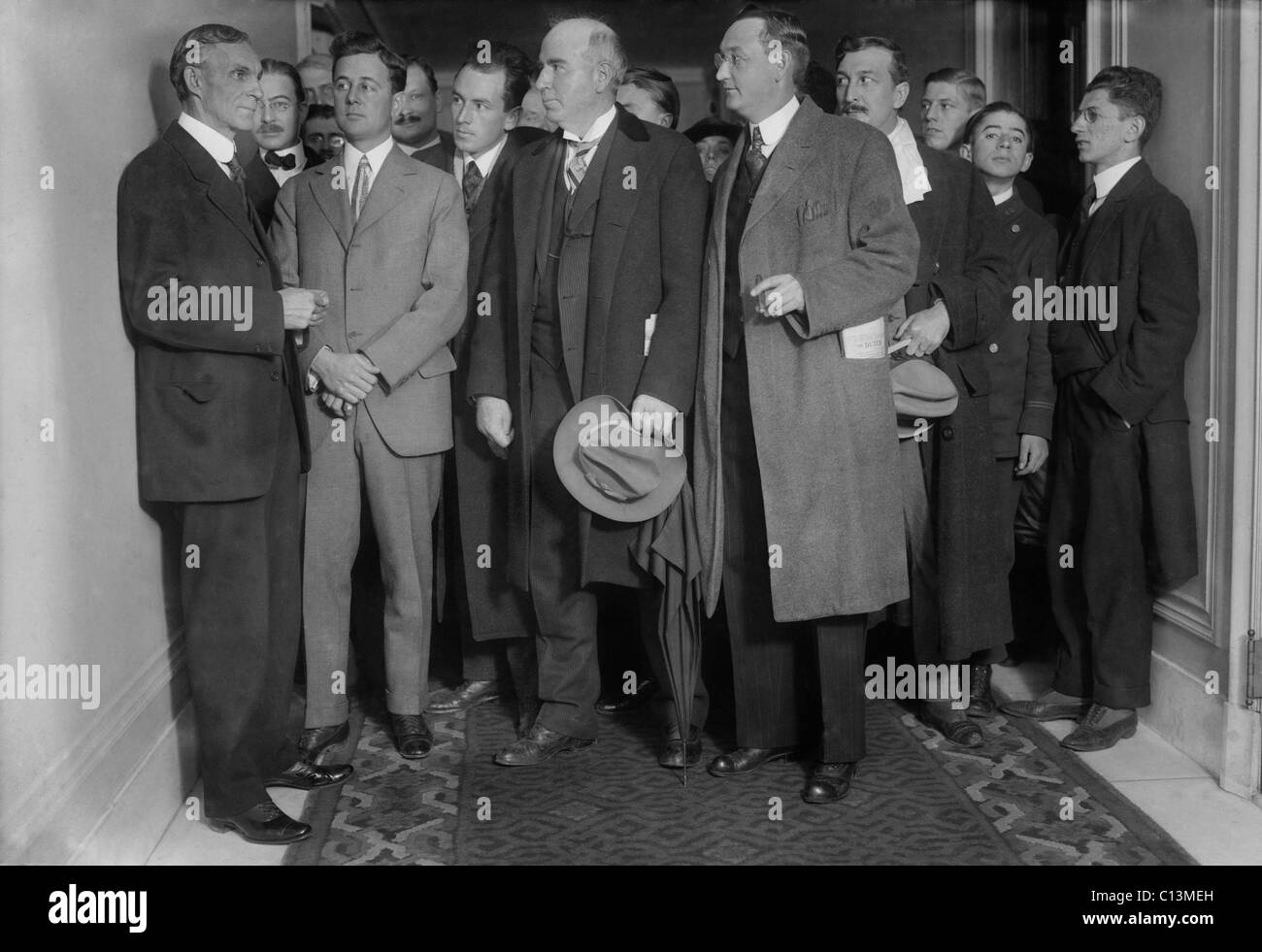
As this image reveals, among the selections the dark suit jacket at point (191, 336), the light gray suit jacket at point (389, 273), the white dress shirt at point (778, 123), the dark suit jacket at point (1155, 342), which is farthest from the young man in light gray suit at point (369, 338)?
the dark suit jacket at point (1155, 342)

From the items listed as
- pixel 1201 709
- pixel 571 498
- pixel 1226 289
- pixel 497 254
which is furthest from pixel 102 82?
pixel 1201 709

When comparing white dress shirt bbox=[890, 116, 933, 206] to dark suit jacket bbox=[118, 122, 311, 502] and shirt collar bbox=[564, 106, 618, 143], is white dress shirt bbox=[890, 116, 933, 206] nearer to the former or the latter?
shirt collar bbox=[564, 106, 618, 143]

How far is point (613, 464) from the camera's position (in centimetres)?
314

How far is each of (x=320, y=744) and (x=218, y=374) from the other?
1.10 metres

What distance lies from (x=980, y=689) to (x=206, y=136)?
261 cm

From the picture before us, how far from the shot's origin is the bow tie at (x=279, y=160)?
4105mm

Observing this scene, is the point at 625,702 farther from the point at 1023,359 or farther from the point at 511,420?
the point at 1023,359

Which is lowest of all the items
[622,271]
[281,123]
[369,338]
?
[369,338]

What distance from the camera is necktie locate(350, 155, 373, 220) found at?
346 centimetres

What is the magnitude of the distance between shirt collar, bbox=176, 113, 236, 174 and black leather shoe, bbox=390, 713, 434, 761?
155 centimetres

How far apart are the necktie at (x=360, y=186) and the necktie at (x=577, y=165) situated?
Result: 0.56 meters

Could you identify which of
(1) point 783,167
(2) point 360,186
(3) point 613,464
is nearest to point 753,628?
(3) point 613,464

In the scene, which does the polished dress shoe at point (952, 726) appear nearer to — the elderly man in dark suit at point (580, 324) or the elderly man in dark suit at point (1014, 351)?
the elderly man in dark suit at point (1014, 351)
